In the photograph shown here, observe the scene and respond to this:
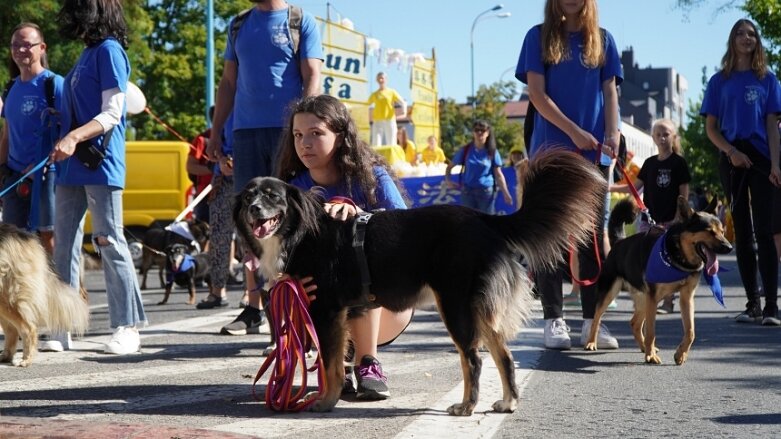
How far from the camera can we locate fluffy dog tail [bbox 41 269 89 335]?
602cm

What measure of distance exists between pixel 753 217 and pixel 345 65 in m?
13.1

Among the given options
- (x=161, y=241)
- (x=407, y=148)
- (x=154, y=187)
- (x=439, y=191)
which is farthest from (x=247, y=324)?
(x=407, y=148)

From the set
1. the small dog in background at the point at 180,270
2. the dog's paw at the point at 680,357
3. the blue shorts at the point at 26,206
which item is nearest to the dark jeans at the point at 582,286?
the dog's paw at the point at 680,357

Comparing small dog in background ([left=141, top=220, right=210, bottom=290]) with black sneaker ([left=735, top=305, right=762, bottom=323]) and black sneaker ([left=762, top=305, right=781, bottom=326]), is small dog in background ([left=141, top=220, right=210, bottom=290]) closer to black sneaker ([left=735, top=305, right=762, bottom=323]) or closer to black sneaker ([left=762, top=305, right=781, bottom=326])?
black sneaker ([left=735, top=305, right=762, bottom=323])

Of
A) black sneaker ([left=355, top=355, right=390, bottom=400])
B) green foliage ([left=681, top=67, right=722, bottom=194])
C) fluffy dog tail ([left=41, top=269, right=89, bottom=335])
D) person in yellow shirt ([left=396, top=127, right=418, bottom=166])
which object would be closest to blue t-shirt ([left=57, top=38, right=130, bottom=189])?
fluffy dog tail ([left=41, top=269, right=89, bottom=335])

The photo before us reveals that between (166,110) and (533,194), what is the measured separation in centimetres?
4488

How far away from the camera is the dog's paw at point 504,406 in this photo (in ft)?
14.4

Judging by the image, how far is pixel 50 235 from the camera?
287 inches

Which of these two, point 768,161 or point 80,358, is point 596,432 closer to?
point 80,358

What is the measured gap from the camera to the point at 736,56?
8469mm

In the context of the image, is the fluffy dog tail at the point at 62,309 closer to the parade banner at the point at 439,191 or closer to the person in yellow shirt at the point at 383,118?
the parade banner at the point at 439,191

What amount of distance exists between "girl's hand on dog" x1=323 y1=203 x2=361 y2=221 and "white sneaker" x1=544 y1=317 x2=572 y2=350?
238 centimetres

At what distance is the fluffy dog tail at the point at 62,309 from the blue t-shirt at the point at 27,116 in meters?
1.23

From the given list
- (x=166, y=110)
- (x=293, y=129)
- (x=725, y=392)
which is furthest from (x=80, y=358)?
(x=166, y=110)
